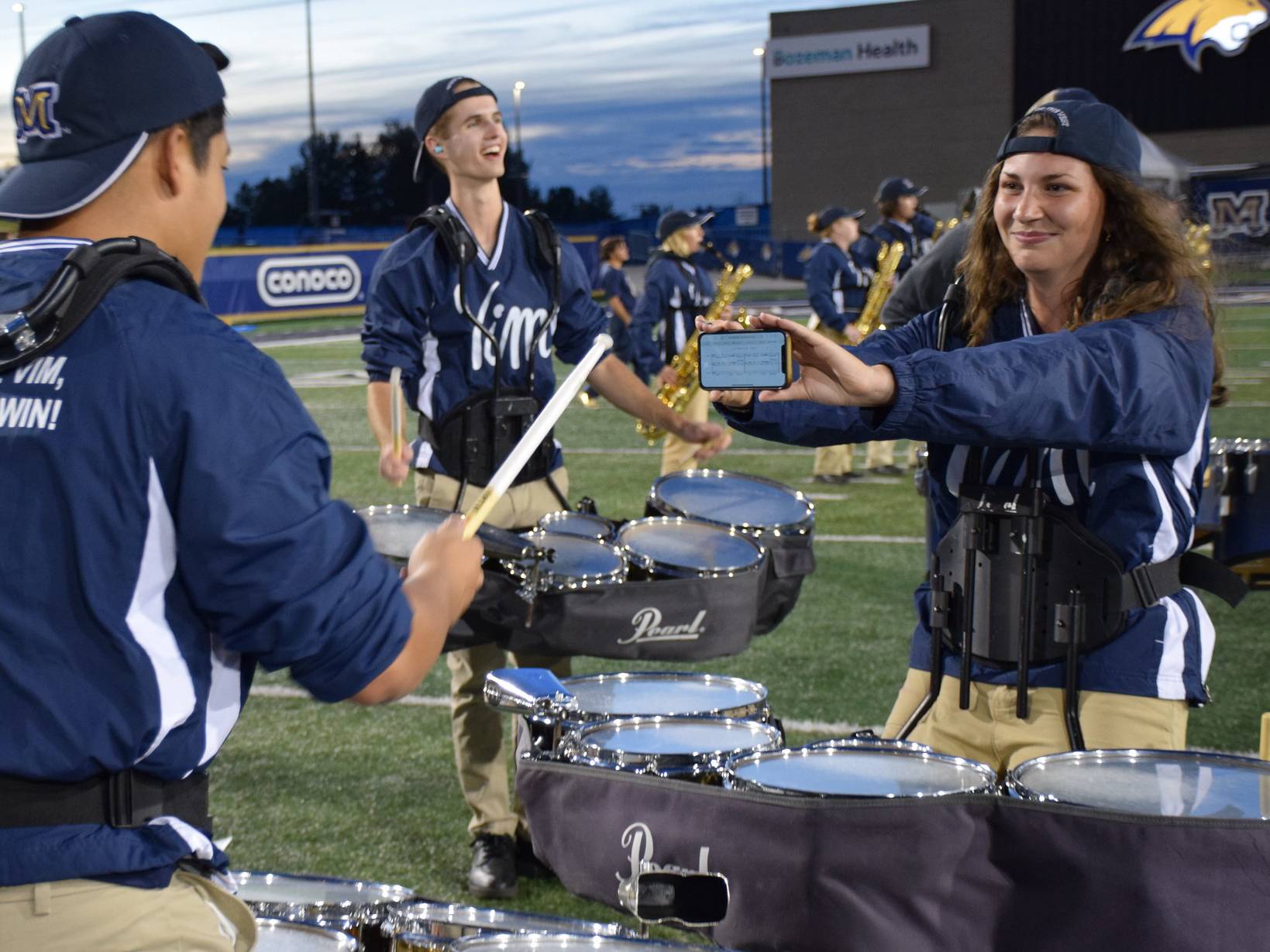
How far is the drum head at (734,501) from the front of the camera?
13.4 feet

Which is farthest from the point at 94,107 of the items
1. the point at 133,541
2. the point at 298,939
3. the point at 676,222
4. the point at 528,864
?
the point at 676,222

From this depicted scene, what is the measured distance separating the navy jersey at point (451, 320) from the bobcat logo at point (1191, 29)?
125 ft

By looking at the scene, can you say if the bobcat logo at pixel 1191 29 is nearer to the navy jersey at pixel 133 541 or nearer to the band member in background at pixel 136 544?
the band member in background at pixel 136 544

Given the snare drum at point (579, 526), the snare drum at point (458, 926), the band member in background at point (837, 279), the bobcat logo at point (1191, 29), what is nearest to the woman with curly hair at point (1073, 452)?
the snare drum at point (458, 926)

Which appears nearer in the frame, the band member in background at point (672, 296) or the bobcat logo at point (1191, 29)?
the band member in background at point (672, 296)

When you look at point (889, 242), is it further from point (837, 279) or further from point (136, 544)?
point (136, 544)

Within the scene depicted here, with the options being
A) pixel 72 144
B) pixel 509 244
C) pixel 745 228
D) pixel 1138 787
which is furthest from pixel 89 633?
pixel 745 228

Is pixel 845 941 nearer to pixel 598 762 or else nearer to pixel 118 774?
pixel 598 762

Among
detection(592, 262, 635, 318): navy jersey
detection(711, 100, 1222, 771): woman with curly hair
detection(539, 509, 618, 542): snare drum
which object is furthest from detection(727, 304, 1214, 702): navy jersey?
detection(592, 262, 635, 318): navy jersey

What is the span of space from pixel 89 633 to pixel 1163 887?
1374mm

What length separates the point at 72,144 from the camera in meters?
1.55

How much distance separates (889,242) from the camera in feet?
39.6

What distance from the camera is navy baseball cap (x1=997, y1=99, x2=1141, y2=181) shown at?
2355 millimetres

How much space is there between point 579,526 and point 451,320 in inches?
26.1
